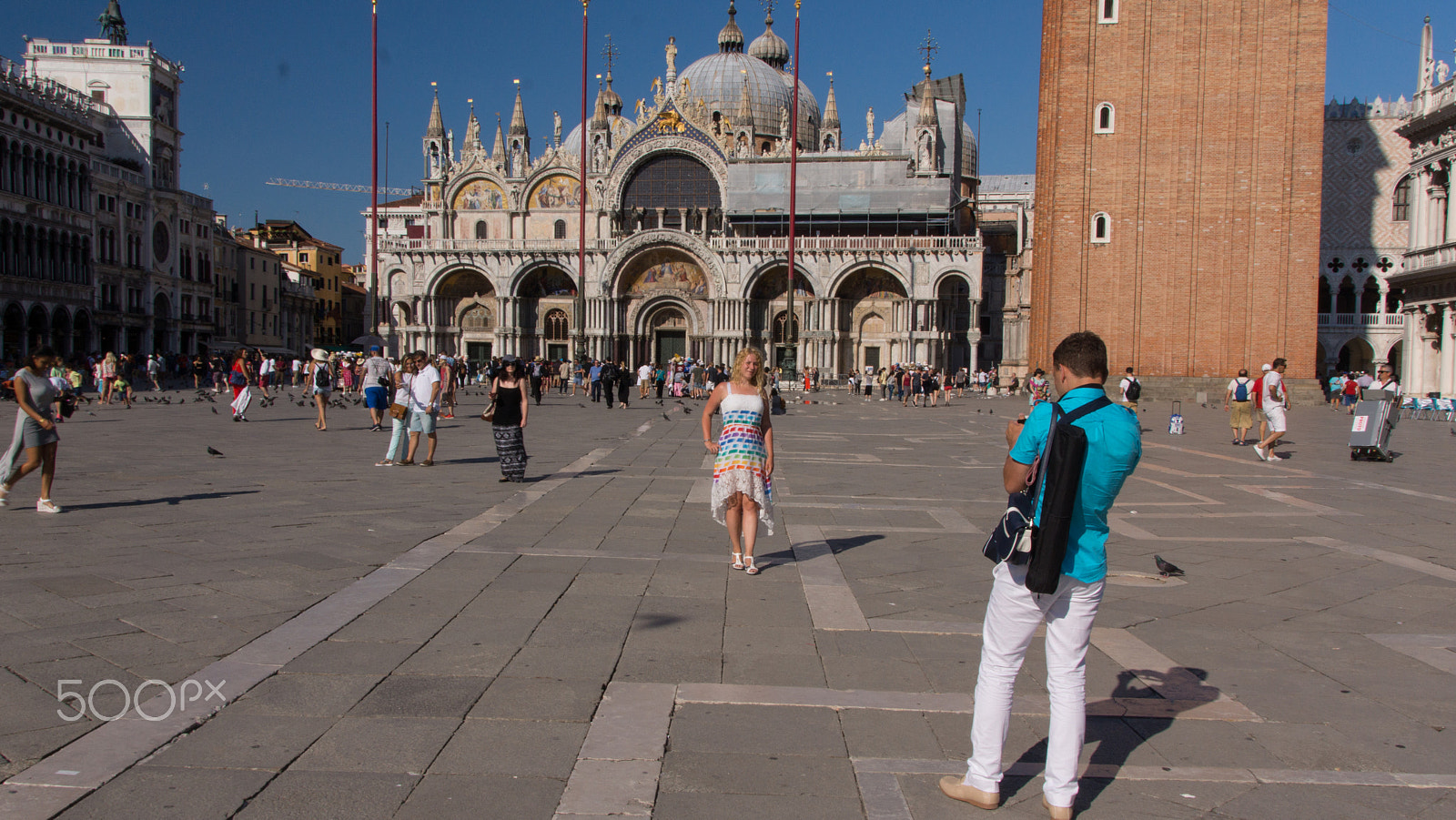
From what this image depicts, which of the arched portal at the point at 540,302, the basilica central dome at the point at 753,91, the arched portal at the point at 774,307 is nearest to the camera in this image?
the arched portal at the point at 774,307

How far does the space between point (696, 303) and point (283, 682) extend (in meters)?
46.6

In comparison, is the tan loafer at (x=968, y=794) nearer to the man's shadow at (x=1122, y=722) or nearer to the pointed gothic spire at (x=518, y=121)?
the man's shadow at (x=1122, y=722)

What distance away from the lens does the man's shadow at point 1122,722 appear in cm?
337

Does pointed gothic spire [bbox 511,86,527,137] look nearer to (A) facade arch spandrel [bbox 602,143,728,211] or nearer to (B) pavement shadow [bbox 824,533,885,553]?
(A) facade arch spandrel [bbox 602,143,728,211]

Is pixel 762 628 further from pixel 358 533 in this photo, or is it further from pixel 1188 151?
pixel 1188 151

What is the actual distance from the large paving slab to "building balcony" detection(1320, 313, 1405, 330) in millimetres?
39398

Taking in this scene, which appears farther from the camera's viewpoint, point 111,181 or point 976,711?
point 111,181

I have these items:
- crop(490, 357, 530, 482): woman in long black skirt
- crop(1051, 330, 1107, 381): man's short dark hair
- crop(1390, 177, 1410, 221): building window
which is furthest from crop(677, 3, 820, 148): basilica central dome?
crop(1051, 330, 1107, 381): man's short dark hair

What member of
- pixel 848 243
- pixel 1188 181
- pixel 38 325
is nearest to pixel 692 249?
pixel 848 243

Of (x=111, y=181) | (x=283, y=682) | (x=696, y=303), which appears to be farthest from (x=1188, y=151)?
(x=111, y=181)

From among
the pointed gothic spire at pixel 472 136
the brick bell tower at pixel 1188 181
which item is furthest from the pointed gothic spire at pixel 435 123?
the brick bell tower at pixel 1188 181

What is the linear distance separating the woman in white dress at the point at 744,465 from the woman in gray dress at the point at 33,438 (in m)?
5.28

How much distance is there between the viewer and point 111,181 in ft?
161

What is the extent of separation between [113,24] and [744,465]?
207ft
